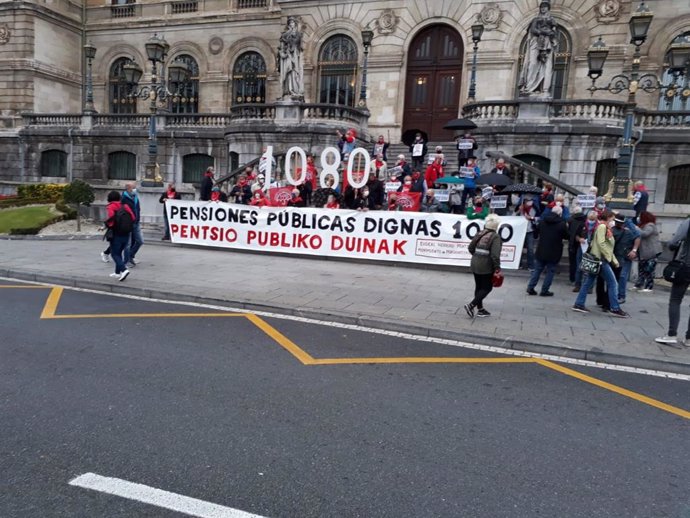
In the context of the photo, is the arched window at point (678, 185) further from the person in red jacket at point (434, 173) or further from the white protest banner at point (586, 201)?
the white protest banner at point (586, 201)

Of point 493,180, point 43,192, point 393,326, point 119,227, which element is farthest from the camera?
point 43,192

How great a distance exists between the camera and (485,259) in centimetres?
845

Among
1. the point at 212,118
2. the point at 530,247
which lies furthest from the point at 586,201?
the point at 212,118

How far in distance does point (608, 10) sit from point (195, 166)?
1960cm

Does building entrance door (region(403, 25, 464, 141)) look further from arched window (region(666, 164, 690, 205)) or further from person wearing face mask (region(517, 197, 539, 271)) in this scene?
person wearing face mask (region(517, 197, 539, 271))

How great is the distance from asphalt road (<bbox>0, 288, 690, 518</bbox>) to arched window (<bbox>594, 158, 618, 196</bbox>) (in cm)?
A: 1421

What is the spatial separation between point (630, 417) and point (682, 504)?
1.54 meters

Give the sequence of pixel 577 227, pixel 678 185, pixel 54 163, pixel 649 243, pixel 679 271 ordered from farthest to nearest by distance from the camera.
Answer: pixel 54 163 < pixel 678 185 < pixel 649 243 < pixel 577 227 < pixel 679 271

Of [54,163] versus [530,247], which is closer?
[530,247]

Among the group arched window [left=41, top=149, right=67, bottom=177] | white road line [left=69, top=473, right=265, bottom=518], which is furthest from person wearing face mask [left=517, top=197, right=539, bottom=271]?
arched window [left=41, top=149, right=67, bottom=177]

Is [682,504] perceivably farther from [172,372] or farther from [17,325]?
[17,325]

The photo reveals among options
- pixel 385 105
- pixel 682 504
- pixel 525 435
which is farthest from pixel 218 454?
pixel 385 105

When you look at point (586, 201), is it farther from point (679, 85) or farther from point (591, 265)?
point (679, 85)

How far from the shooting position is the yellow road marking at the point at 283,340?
641cm
